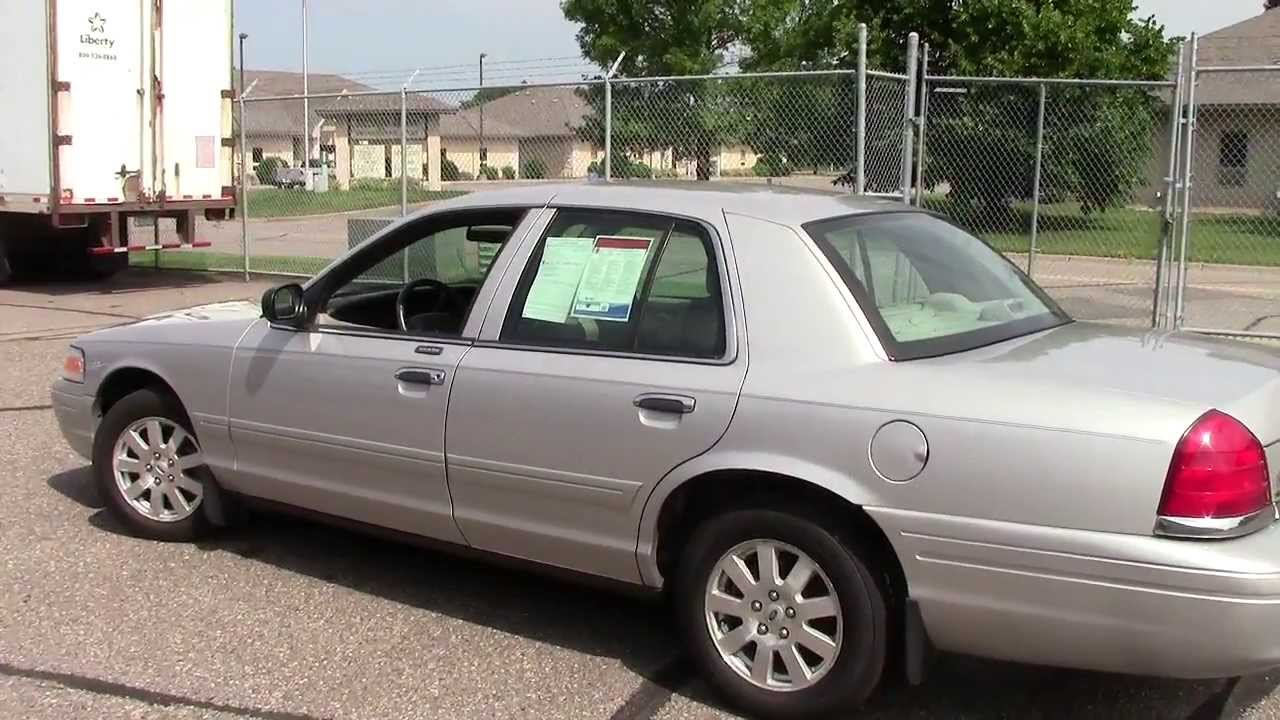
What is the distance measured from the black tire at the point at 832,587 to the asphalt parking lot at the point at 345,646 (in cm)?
19

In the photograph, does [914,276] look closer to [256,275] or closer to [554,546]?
[554,546]

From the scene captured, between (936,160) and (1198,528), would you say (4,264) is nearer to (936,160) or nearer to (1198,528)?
(936,160)

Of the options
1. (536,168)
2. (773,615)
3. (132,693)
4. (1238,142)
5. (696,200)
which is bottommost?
(132,693)

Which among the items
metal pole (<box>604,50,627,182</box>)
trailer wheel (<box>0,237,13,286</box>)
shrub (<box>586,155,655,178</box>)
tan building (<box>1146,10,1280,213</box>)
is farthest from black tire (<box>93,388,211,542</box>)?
tan building (<box>1146,10,1280,213</box>)

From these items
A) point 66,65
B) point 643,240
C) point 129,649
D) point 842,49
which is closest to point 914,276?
point 643,240

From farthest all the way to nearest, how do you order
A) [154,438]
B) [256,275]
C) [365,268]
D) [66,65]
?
[256,275]
[66,65]
[154,438]
[365,268]

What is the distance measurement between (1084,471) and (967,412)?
1.16 ft

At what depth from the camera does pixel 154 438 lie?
5531 millimetres

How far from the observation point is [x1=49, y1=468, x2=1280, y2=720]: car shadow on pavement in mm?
4051

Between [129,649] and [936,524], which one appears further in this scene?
[129,649]

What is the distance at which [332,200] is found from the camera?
25141 mm

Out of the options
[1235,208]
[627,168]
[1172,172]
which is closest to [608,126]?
[627,168]

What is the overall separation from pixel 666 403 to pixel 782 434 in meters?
0.41

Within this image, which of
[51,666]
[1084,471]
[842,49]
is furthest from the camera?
[842,49]
